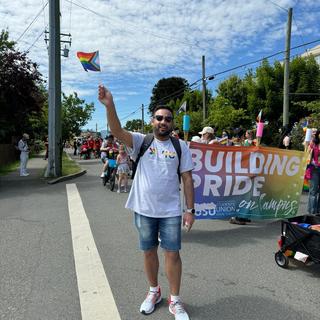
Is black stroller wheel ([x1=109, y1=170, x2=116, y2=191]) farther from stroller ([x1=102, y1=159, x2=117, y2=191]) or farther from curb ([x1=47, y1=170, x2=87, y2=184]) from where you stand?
curb ([x1=47, y1=170, x2=87, y2=184])

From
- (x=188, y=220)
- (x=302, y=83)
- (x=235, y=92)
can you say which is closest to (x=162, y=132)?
(x=188, y=220)

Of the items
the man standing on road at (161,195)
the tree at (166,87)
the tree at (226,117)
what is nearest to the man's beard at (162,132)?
the man standing on road at (161,195)

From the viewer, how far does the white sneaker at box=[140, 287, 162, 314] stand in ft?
12.2

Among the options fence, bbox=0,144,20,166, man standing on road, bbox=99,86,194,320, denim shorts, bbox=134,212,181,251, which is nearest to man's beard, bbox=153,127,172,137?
man standing on road, bbox=99,86,194,320

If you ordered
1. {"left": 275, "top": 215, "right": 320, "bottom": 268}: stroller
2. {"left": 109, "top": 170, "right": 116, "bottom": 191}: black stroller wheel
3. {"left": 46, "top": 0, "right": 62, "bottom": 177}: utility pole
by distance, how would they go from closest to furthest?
{"left": 275, "top": 215, "right": 320, "bottom": 268}: stroller
{"left": 109, "top": 170, "right": 116, "bottom": 191}: black stroller wheel
{"left": 46, "top": 0, "right": 62, "bottom": 177}: utility pole

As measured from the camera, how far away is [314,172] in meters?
7.82

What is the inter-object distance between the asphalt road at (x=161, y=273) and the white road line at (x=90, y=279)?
0.25ft


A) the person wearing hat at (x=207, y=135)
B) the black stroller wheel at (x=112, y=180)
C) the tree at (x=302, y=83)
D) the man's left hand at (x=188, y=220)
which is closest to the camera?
the man's left hand at (x=188, y=220)

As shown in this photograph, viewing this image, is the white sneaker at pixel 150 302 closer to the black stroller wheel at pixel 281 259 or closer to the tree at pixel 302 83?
the black stroller wheel at pixel 281 259

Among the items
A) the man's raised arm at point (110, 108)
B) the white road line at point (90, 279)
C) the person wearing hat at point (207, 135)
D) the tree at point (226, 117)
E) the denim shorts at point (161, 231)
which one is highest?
the tree at point (226, 117)

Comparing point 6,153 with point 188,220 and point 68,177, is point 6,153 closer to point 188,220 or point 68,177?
point 68,177

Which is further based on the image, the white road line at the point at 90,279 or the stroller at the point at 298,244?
the stroller at the point at 298,244

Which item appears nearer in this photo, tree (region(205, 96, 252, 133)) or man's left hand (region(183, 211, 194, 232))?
man's left hand (region(183, 211, 194, 232))

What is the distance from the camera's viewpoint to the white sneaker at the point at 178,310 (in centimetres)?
355
